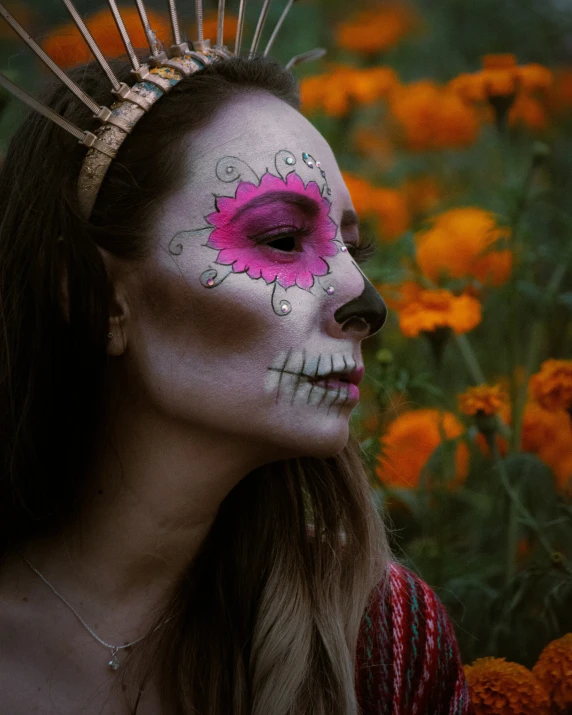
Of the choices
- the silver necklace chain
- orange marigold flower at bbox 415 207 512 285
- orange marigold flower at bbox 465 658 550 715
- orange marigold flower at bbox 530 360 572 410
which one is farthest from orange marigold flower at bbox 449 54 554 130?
the silver necklace chain

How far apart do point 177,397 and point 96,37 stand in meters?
0.98

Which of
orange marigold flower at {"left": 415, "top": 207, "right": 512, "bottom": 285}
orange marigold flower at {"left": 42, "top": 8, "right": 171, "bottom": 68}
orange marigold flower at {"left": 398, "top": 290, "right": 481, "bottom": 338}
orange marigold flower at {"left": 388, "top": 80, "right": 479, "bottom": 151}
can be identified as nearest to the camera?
orange marigold flower at {"left": 42, "top": 8, "right": 171, "bottom": 68}

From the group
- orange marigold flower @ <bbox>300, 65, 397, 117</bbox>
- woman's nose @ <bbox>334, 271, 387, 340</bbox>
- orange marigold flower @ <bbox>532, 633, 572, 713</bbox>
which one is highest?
orange marigold flower @ <bbox>300, 65, 397, 117</bbox>

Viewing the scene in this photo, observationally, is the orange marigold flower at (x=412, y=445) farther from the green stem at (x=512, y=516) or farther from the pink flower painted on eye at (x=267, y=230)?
the pink flower painted on eye at (x=267, y=230)

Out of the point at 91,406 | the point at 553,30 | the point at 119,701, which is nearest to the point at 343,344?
the point at 91,406

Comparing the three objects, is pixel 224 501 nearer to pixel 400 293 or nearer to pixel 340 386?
pixel 340 386

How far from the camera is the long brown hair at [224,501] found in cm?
157

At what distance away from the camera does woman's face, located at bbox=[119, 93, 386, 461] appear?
150cm

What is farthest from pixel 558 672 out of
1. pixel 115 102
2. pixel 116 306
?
pixel 115 102

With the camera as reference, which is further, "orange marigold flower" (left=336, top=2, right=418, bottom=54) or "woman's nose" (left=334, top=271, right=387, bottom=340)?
"orange marigold flower" (left=336, top=2, right=418, bottom=54)

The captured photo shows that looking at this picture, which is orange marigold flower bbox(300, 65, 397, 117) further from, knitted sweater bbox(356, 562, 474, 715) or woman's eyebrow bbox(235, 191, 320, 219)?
knitted sweater bbox(356, 562, 474, 715)

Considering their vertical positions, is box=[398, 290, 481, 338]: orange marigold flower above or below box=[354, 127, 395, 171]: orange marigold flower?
below

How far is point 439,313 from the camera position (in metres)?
2.05

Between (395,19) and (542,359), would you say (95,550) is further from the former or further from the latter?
(395,19)
